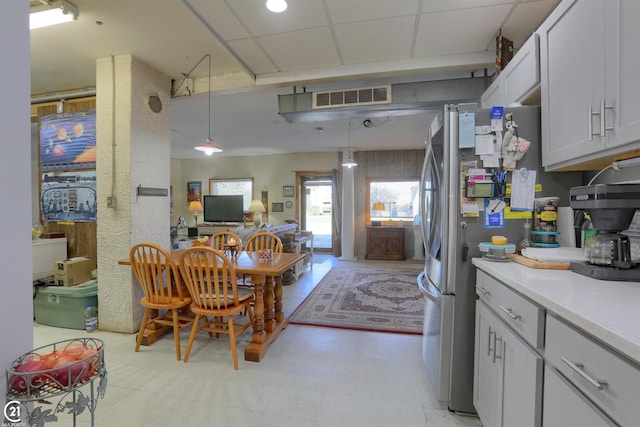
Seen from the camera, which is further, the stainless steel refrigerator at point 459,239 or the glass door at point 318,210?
the glass door at point 318,210

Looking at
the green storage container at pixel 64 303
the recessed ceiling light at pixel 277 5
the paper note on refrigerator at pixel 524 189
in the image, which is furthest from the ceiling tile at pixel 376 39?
the green storage container at pixel 64 303

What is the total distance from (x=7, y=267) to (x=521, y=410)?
5.81 feet

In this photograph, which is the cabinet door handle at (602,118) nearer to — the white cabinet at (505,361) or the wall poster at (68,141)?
the white cabinet at (505,361)

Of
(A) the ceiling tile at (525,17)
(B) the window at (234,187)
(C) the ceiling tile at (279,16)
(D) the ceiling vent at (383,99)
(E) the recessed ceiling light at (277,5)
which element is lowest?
(B) the window at (234,187)

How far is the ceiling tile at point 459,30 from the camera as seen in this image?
2.08 m

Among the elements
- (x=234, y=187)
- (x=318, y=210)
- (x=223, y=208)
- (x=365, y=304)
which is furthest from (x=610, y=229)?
(x=234, y=187)

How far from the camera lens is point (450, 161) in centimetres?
169

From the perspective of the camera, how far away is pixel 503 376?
127cm

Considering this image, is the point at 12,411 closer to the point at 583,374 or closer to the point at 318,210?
the point at 583,374

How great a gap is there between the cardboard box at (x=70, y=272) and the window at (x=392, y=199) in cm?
555

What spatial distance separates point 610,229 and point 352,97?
246 centimetres

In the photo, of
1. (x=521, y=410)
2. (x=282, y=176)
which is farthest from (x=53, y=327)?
(x=282, y=176)

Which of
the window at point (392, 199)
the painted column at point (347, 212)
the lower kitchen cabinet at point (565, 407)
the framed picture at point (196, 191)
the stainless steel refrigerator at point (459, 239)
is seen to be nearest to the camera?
the lower kitchen cabinet at point (565, 407)

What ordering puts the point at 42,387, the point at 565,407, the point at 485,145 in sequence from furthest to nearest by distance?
the point at 485,145
the point at 565,407
the point at 42,387
